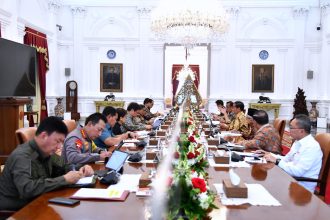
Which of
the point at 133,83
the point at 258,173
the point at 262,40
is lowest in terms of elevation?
the point at 258,173

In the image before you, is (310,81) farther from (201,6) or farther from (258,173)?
(258,173)

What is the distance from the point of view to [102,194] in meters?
2.11

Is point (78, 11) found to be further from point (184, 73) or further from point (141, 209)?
point (141, 209)

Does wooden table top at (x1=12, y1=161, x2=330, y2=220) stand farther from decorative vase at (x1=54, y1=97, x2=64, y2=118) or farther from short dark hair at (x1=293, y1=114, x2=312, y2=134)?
decorative vase at (x1=54, y1=97, x2=64, y2=118)

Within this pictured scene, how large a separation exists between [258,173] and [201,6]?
6.20 meters

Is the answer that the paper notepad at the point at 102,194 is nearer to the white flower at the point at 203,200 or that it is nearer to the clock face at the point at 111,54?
the white flower at the point at 203,200

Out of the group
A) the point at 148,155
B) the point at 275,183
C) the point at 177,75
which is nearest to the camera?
the point at 275,183

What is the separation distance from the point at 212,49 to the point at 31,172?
11.6 metres

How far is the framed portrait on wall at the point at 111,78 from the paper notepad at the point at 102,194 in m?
11.4

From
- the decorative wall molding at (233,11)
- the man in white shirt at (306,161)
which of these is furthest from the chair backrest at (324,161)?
the decorative wall molding at (233,11)

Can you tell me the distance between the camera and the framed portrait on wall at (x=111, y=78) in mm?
13430

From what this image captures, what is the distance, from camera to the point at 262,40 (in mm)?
13172

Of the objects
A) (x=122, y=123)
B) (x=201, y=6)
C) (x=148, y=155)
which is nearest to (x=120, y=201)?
(x=148, y=155)

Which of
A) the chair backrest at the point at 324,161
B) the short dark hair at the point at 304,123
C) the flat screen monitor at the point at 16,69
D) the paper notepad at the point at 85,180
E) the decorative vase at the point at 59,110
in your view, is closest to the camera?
the paper notepad at the point at 85,180
